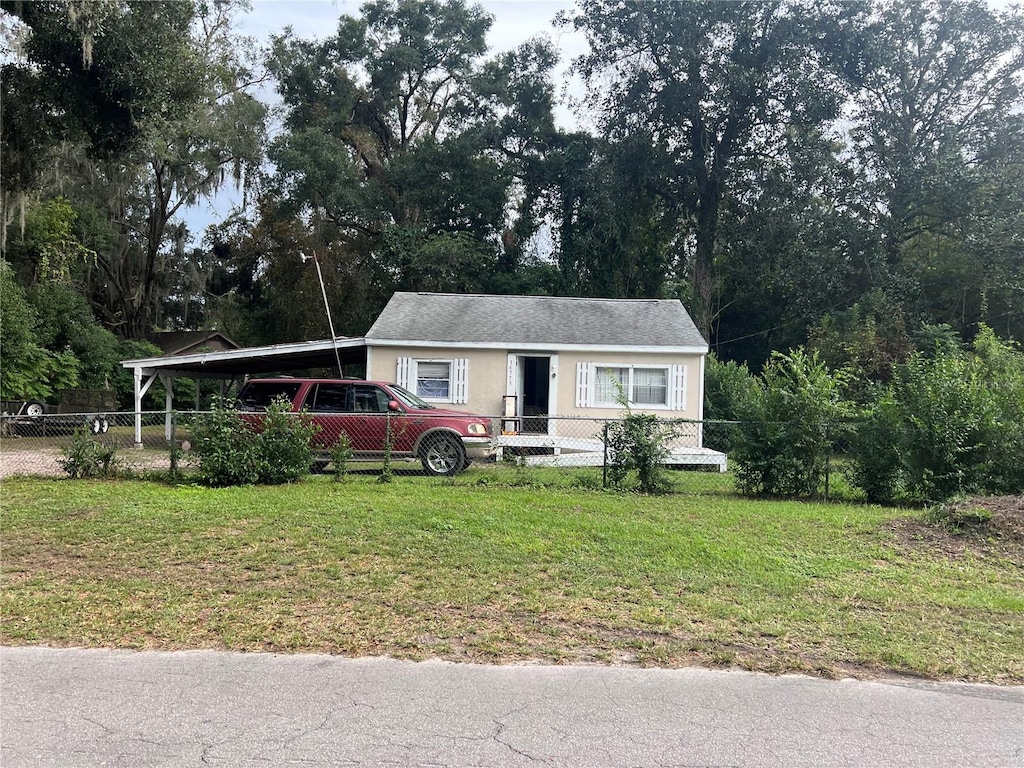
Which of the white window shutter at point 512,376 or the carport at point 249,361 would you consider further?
the white window shutter at point 512,376

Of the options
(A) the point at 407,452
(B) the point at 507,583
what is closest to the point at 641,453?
(A) the point at 407,452

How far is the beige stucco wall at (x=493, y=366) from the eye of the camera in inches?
635

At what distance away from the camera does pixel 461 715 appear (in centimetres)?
360

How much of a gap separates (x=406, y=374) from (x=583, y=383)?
416cm

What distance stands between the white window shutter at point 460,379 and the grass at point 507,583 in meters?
7.58

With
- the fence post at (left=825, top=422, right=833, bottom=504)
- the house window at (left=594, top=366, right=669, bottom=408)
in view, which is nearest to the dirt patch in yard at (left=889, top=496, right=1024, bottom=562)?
the fence post at (left=825, top=422, right=833, bottom=504)

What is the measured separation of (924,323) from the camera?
22.0 metres

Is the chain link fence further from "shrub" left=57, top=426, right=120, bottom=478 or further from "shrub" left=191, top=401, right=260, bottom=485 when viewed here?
"shrub" left=191, top=401, right=260, bottom=485

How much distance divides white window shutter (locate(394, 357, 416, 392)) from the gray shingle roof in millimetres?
520

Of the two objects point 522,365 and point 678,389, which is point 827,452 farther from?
point 522,365

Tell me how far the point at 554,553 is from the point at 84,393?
21.9 meters

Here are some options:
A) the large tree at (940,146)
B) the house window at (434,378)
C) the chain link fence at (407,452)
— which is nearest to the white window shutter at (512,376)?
the house window at (434,378)

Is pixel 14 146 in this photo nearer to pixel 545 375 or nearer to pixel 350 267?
pixel 545 375

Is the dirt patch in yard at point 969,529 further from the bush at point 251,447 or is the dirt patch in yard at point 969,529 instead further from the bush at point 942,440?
the bush at point 251,447
